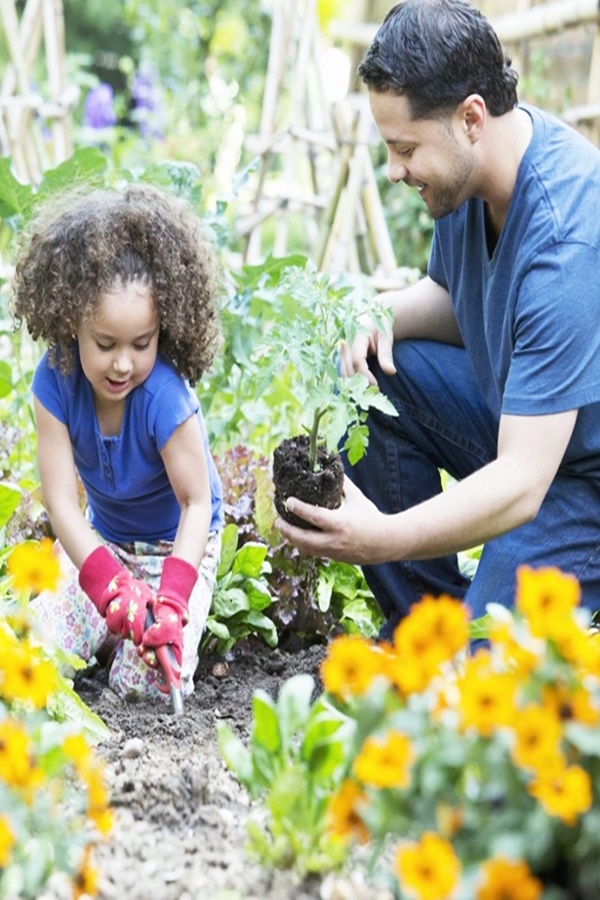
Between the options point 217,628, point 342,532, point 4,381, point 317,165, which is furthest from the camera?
point 317,165

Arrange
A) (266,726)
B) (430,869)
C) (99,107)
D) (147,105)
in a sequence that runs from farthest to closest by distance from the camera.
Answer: (147,105) < (99,107) < (266,726) < (430,869)

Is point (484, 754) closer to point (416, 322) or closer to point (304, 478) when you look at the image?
point (304, 478)

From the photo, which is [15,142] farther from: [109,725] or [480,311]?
[109,725]

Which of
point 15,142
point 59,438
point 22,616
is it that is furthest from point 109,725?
point 15,142

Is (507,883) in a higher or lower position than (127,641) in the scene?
higher

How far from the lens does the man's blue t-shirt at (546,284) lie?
2.20 metres

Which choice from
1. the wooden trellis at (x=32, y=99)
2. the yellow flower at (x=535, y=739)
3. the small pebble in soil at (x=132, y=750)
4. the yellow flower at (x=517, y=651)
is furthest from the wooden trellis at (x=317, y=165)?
the yellow flower at (x=535, y=739)

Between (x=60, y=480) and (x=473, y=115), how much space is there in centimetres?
112

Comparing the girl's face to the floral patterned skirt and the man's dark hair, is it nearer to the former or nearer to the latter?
the floral patterned skirt

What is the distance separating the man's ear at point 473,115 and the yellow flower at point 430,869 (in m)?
1.53

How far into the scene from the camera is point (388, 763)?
120 cm

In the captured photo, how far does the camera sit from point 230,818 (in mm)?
1751

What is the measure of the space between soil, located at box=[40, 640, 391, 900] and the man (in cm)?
44

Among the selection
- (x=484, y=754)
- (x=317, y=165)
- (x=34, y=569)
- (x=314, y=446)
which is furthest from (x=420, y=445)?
(x=317, y=165)
